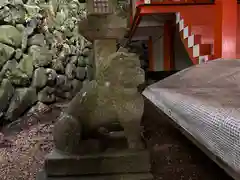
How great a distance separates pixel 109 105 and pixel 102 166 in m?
0.33

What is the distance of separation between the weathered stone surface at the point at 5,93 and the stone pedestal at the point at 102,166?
3.20 metres

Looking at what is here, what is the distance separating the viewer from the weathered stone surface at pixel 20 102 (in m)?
4.21

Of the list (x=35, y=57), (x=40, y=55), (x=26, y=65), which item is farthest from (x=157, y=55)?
(x=26, y=65)

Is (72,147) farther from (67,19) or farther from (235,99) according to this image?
(67,19)

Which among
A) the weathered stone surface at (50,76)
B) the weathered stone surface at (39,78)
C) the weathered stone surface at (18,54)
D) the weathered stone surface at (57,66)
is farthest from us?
the weathered stone surface at (57,66)

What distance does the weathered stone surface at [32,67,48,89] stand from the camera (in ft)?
15.9

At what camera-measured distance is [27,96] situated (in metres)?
4.55

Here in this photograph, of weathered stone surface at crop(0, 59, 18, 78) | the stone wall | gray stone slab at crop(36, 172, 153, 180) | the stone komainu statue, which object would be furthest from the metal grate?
weathered stone surface at crop(0, 59, 18, 78)

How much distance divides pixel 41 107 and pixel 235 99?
4174 millimetres

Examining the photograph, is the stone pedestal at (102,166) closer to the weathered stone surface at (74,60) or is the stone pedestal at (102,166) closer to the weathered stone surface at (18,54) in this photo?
the weathered stone surface at (18,54)

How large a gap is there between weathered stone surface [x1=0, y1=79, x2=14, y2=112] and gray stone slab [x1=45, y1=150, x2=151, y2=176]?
10.5 ft

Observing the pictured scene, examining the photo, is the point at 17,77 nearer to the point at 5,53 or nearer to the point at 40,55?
the point at 5,53

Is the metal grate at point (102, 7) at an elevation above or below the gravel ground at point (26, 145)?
above

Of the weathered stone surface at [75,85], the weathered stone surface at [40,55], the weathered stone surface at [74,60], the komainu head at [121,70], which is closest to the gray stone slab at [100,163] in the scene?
the komainu head at [121,70]
